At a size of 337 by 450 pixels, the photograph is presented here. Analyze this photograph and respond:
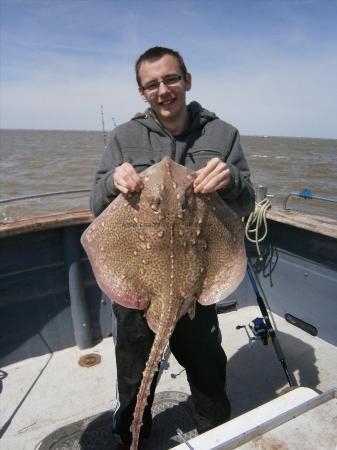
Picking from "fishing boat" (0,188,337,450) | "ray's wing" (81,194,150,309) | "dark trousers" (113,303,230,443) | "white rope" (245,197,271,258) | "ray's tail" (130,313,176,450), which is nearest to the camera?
"ray's tail" (130,313,176,450)

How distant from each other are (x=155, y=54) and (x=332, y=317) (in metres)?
3.70

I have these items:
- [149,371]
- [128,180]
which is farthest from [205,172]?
[149,371]

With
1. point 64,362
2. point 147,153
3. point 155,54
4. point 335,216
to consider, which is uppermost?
point 155,54

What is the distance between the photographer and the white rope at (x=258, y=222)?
488cm

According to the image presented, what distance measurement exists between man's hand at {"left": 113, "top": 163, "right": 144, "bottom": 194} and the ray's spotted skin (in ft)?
0.18

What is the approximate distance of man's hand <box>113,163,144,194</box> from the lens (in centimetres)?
221

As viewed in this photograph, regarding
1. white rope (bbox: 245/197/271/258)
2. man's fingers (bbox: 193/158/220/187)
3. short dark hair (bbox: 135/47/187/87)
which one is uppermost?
short dark hair (bbox: 135/47/187/87)

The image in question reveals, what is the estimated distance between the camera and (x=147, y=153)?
2.75 metres

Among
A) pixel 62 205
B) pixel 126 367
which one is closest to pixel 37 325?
pixel 126 367

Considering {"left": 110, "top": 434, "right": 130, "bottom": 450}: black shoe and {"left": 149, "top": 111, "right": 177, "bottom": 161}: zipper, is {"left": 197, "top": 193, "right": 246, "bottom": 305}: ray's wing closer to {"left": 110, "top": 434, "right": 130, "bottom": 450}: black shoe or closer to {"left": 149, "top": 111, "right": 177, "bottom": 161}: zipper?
{"left": 149, "top": 111, "right": 177, "bottom": 161}: zipper

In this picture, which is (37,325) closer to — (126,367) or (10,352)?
(10,352)

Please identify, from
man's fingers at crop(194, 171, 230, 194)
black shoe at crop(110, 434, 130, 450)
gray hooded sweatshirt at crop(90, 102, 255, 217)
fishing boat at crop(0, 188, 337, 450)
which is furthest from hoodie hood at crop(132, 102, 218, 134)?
black shoe at crop(110, 434, 130, 450)

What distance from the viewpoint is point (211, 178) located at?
Answer: 223cm

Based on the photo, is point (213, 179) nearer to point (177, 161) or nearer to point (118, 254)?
point (177, 161)
